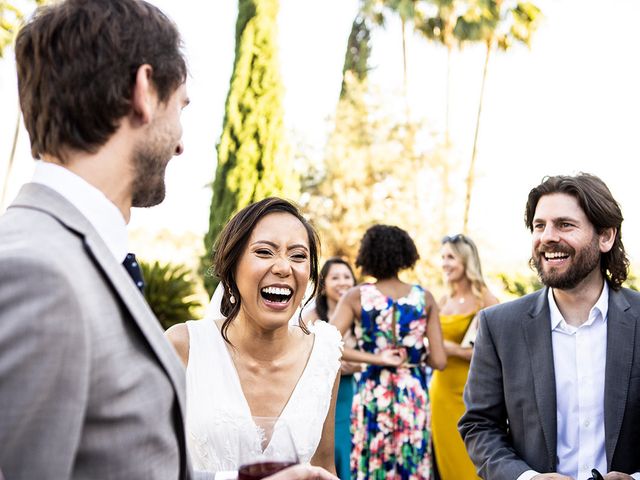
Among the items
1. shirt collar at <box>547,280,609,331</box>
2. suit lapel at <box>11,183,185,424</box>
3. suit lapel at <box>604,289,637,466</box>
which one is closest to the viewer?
suit lapel at <box>11,183,185,424</box>

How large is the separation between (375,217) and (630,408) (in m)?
22.4

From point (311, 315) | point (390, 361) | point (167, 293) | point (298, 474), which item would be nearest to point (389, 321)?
point (390, 361)

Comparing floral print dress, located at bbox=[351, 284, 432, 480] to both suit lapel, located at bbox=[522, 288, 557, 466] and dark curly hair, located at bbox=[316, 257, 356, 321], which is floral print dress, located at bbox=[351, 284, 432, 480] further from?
suit lapel, located at bbox=[522, 288, 557, 466]

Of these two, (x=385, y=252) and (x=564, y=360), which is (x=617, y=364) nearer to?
(x=564, y=360)

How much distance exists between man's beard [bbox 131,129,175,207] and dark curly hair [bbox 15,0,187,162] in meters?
0.09

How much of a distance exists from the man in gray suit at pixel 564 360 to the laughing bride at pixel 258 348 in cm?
78

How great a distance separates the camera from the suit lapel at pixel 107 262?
1435 mm

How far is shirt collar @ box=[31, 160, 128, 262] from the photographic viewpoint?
149cm

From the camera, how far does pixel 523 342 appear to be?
3.35 metres

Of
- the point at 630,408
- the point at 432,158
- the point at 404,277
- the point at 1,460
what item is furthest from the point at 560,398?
the point at 432,158

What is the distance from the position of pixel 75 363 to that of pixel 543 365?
2.49 m

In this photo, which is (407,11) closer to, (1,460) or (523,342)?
(523,342)

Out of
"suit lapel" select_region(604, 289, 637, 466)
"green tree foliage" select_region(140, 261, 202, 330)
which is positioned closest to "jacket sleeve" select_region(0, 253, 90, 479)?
"suit lapel" select_region(604, 289, 637, 466)

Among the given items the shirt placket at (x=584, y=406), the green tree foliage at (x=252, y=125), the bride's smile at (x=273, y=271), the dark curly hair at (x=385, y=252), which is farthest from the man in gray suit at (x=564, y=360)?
the green tree foliage at (x=252, y=125)
